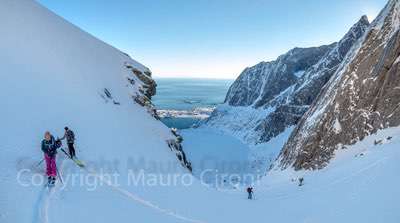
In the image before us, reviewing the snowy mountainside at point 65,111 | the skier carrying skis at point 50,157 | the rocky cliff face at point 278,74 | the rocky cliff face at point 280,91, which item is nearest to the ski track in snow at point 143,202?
the snowy mountainside at point 65,111

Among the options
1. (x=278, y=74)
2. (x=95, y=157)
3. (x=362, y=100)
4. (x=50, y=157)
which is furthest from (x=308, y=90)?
(x=50, y=157)

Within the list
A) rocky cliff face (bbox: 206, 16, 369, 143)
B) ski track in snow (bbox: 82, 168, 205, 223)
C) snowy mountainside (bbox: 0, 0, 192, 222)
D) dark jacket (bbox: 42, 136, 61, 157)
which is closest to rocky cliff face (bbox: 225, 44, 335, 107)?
rocky cliff face (bbox: 206, 16, 369, 143)

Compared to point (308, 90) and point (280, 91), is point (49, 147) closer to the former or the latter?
point (308, 90)

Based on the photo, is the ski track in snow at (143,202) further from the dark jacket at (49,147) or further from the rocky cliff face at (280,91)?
the rocky cliff face at (280,91)

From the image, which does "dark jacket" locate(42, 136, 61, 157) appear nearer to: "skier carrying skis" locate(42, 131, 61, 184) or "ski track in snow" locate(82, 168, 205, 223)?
"skier carrying skis" locate(42, 131, 61, 184)

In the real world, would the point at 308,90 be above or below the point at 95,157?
above

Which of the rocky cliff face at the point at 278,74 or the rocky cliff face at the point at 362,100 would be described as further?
the rocky cliff face at the point at 278,74

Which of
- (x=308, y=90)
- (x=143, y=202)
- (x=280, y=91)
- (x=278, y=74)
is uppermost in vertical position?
(x=278, y=74)
